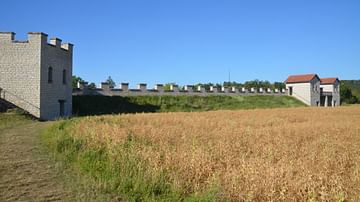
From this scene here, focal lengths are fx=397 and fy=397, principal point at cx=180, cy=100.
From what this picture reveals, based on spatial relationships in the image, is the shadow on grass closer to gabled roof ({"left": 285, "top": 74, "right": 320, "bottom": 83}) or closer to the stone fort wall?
the stone fort wall

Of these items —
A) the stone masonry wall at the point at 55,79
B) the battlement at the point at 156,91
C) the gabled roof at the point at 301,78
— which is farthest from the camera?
the gabled roof at the point at 301,78

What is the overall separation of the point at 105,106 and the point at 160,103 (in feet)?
23.8

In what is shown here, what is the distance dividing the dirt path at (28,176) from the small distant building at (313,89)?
2370 inches

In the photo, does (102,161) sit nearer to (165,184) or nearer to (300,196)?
(165,184)

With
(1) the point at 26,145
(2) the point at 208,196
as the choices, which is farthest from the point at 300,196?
(1) the point at 26,145

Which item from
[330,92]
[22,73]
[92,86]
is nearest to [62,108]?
[22,73]

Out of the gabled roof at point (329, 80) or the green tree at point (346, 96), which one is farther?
the green tree at point (346, 96)

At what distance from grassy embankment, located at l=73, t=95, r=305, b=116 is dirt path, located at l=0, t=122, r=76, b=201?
2382 centimetres

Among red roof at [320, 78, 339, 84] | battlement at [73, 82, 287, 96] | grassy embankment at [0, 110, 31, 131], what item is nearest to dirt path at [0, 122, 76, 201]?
grassy embankment at [0, 110, 31, 131]

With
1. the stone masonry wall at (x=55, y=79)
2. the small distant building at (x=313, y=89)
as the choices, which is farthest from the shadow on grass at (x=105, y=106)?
the small distant building at (x=313, y=89)

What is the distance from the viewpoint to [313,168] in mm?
7211

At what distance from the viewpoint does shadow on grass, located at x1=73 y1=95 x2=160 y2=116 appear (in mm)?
35281

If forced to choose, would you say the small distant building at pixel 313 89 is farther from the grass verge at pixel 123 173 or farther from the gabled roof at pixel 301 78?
the grass verge at pixel 123 173

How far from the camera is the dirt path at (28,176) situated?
259 inches
